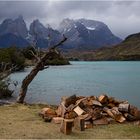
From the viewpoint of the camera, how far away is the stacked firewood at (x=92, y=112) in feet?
53.0

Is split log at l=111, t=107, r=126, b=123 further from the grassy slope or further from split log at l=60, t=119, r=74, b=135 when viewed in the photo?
split log at l=60, t=119, r=74, b=135

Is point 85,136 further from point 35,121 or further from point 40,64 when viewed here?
point 40,64

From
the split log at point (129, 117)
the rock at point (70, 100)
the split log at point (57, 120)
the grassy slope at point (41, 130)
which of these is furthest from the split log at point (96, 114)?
the rock at point (70, 100)

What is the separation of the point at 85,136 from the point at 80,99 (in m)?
4.51

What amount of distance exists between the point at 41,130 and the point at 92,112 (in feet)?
9.13

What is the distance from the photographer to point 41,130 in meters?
14.3

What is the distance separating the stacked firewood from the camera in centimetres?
1616

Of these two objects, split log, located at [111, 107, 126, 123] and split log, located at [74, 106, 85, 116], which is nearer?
split log, located at [74, 106, 85, 116]

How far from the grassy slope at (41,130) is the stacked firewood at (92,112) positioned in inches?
18.7

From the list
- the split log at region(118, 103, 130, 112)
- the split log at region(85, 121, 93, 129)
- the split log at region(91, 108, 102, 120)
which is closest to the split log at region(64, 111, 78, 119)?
the split log at region(91, 108, 102, 120)

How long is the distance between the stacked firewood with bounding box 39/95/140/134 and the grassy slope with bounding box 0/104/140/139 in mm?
475

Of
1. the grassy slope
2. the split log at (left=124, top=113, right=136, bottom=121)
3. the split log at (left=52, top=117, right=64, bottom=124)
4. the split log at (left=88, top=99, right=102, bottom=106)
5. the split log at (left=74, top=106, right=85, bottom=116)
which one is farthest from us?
the split log at (left=88, top=99, right=102, bottom=106)

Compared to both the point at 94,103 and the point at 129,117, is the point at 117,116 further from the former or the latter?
the point at 94,103

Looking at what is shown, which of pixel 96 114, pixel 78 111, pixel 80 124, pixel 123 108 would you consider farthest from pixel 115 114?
pixel 80 124
